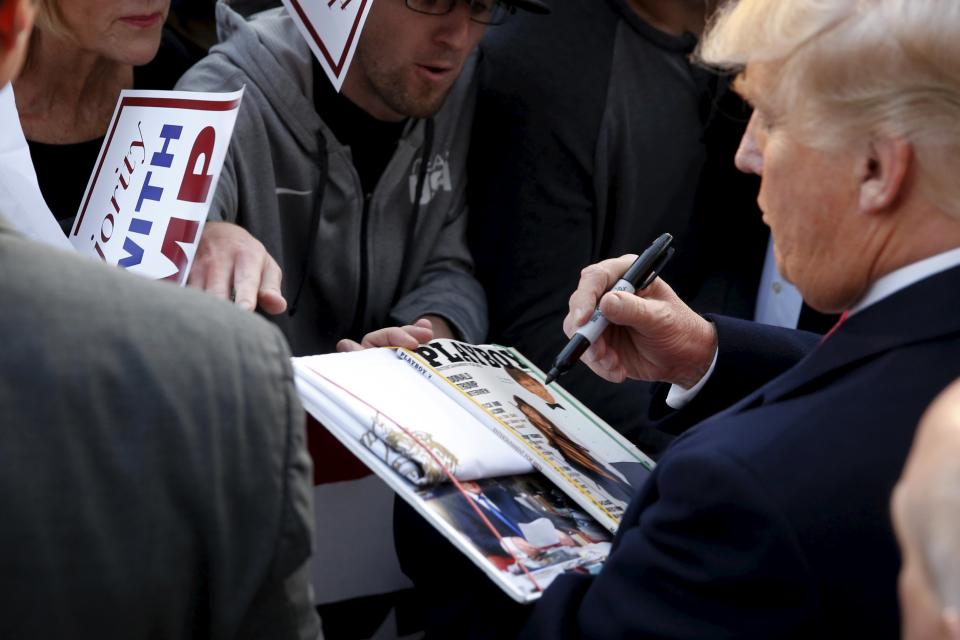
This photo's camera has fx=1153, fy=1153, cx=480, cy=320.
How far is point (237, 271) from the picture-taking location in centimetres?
169

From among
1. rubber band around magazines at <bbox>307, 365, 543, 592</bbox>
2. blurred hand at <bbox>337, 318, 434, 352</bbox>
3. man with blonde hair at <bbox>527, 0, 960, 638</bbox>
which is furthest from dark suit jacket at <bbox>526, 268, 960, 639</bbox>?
blurred hand at <bbox>337, 318, 434, 352</bbox>

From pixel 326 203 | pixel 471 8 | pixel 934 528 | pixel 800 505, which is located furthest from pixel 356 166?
pixel 934 528

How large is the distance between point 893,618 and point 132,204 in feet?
3.59

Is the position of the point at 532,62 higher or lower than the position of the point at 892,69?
lower

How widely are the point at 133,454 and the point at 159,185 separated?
0.85m

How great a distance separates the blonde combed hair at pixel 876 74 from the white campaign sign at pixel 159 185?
736 mm

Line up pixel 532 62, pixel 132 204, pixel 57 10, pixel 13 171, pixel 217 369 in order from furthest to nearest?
pixel 532 62
pixel 57 10
pixel 132 204
pixel 13 171
pixel 217 369

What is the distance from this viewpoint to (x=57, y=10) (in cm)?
→ 192

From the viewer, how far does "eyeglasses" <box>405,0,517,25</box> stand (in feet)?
7.02

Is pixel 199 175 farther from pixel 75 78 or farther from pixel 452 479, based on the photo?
pixel 75 78

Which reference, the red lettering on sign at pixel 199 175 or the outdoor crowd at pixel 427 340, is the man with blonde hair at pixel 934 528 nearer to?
the outdoor crowd at pixel 427 340

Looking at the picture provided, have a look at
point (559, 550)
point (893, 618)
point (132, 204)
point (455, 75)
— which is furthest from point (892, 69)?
point (455, 75)

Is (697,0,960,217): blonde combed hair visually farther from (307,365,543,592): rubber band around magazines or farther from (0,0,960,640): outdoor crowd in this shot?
(307,365,543,592): rubber band around magazines

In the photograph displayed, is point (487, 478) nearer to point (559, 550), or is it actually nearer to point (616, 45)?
point (559, 550)
